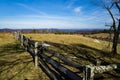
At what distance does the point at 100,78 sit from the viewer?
28.1 ft

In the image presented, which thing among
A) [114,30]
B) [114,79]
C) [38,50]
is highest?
[114,30]

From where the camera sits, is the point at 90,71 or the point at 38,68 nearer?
the point at 90,71

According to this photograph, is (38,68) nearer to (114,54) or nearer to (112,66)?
(112,66)

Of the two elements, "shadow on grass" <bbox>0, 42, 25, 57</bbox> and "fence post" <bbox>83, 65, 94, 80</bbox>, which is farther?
"shadow on grass" <bbox>0, 42, 25, 57</bbox>

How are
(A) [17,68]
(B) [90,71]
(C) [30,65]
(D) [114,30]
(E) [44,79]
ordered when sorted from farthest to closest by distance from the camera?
(D) [114,30]
(C) [30,65]
(A) [17,68]
(E) [44,79]
(B) [90,71]

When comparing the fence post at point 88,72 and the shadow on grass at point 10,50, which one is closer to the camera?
the fence post at point 88,72

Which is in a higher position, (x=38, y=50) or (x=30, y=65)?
A: (x=38, y=50)

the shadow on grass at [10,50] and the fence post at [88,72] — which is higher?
the fence post at [88,72]

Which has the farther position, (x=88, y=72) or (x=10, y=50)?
(x=10, y=50)

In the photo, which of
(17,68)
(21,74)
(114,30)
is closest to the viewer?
(21,74)

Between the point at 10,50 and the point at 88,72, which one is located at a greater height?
the point at 88,72

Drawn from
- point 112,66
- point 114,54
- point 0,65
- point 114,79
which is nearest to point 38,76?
point 0,65

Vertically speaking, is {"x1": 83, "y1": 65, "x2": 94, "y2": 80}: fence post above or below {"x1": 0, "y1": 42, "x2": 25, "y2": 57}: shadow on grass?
above

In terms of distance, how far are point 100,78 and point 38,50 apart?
416cm
